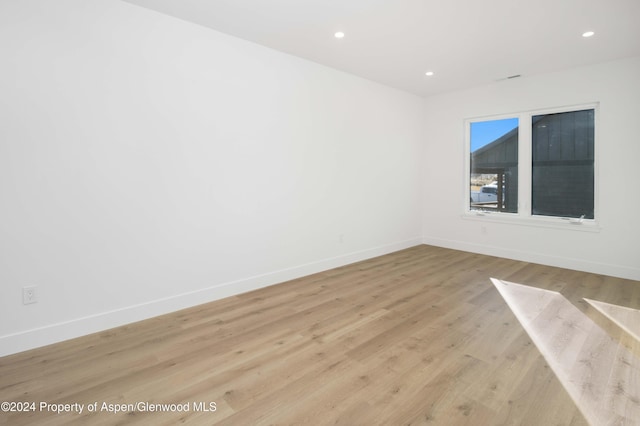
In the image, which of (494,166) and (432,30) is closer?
(432,30)

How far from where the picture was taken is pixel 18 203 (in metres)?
2.34

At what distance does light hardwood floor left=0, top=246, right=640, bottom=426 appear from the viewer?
1746 mm

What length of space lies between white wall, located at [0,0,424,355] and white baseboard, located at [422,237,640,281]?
2.52 m

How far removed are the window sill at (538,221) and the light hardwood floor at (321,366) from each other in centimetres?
112

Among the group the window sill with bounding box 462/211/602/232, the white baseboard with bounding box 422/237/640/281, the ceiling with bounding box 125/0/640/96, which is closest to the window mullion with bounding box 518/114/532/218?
the window sill with bounding box 462/211/602/232

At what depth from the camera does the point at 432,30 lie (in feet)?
10.7

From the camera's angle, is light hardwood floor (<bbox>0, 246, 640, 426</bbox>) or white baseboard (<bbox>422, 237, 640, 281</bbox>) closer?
light hardwood floor (<bbox>0, 246, 640, 426</bbox>)

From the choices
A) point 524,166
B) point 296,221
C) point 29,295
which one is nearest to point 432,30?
point 296,221

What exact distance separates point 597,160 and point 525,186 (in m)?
0.90

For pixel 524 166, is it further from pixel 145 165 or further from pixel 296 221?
pixel 145 165

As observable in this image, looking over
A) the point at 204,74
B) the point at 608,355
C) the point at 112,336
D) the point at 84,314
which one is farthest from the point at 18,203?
the point at 608,355

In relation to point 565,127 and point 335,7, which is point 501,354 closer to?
point 335,7

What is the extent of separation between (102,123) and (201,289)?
67.4 inches

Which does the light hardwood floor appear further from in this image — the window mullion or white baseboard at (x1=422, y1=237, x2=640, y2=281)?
the window mullion
